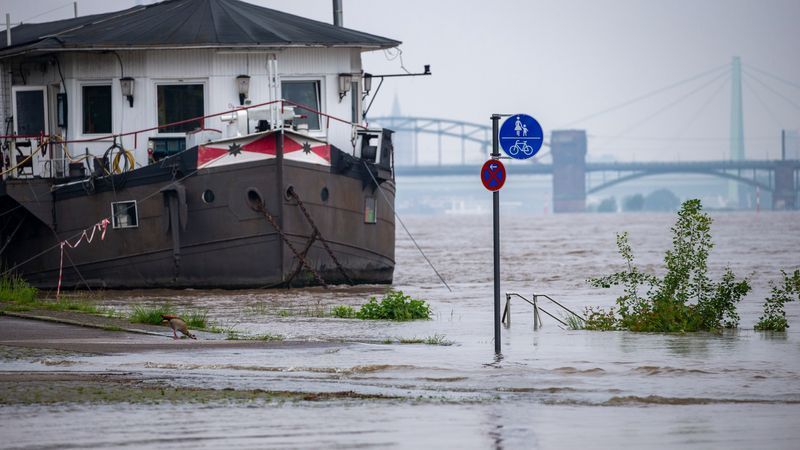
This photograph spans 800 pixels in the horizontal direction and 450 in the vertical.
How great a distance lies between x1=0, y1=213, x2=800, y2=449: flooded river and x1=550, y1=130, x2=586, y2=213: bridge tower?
149 metres

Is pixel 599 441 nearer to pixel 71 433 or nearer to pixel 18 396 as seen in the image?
pixel 71 433

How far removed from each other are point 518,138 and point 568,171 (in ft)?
520

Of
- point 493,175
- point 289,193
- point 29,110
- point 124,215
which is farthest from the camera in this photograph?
point 29,110

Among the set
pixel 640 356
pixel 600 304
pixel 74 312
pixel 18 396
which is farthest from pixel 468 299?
pixel 18 396

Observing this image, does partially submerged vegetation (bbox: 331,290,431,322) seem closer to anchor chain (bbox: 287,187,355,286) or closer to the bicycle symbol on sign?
anchor chain (bbox: 287,187,355,286)

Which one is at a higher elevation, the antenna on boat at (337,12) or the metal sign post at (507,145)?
the antenna on boat at (337,12)

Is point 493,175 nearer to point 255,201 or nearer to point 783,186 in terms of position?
point 255,201

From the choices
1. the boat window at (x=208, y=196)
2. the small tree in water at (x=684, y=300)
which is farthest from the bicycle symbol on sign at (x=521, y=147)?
the boat window at (x=208, y=196)

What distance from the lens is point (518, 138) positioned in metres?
14.5

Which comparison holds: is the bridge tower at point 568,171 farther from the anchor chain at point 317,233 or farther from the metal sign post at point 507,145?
the metal sign post at point 507,145

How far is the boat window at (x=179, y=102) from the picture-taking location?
2784cm

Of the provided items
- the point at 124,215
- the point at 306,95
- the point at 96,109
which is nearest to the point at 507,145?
the point at 124,215

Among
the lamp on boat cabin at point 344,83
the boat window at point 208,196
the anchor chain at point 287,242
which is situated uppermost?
the lamp on boat cabin at point 344,83

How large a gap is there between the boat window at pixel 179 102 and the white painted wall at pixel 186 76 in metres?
0.14
